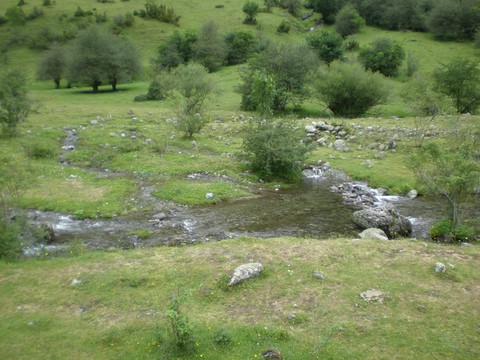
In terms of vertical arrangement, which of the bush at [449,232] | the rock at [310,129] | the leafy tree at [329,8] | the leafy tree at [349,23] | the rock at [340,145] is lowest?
the rock at [340,145]

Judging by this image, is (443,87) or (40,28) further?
(40,28)

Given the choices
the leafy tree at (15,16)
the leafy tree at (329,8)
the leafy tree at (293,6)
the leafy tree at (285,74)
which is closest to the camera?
the leafy tree at (285,74)

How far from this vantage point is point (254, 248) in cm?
1783

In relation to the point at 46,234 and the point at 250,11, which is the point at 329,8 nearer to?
the point at 250,11

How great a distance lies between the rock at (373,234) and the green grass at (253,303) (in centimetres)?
139

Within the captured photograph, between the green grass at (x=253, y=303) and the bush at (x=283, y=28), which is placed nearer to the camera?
the green grass at (x=253, y=303)

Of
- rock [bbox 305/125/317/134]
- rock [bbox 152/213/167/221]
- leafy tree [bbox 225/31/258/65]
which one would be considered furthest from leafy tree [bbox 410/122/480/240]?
leafy tree [bbox 225/31/258/65]

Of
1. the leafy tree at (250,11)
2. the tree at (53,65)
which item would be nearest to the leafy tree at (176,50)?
the tree at (53,65)

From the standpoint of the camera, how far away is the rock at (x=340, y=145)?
39656mm

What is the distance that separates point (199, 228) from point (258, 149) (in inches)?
467

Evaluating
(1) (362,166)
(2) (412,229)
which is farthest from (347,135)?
(2) (412,229)

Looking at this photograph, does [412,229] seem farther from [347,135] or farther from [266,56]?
[266,56]

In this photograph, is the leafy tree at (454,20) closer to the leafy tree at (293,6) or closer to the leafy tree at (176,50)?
the leafy tree at (293,6)

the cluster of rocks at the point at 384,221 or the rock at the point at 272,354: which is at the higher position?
the rock at the point at 272,354
